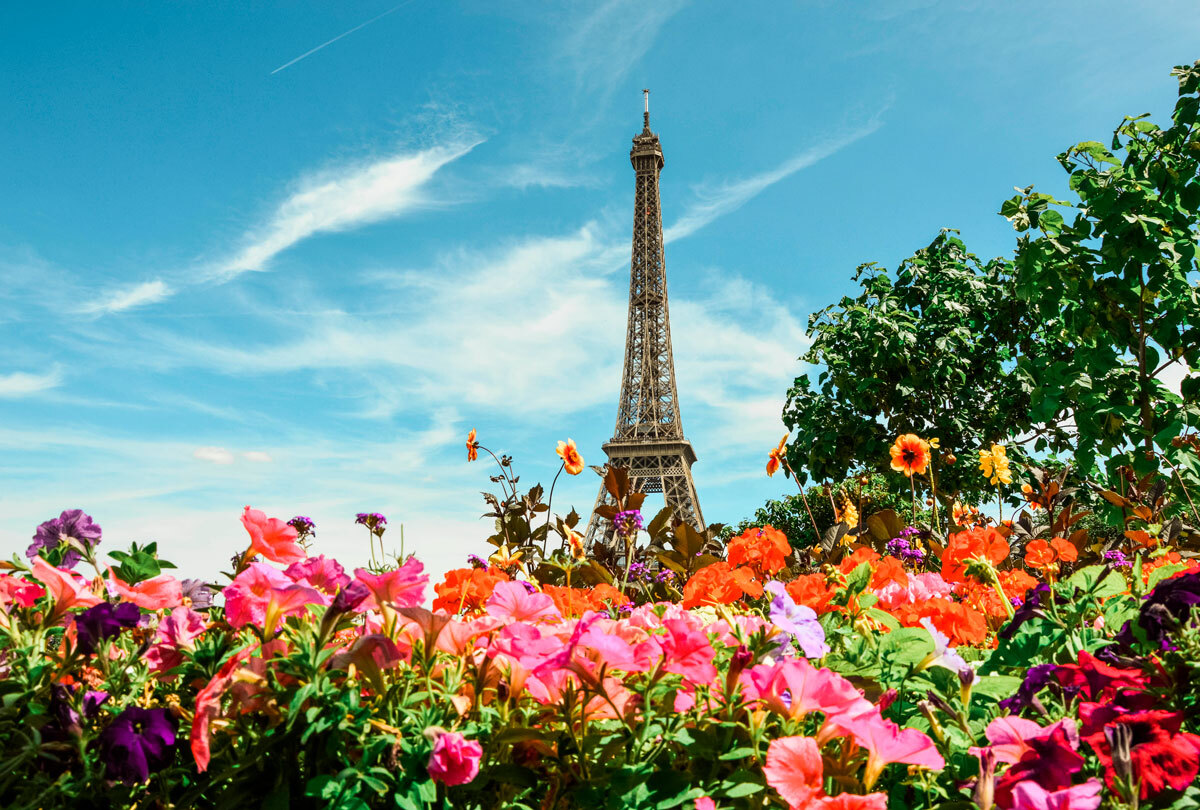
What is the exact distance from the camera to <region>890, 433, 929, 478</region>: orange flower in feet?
13.5

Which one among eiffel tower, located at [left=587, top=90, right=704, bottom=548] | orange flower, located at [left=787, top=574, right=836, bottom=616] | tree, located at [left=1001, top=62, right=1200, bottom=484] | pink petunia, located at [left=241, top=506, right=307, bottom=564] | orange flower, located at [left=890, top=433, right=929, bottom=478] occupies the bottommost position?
orange flower, located at [left=787, top=574, right=836, bottom=616]

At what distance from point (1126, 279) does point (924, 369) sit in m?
5.44

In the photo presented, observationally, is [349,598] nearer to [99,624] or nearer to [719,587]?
[99,624]

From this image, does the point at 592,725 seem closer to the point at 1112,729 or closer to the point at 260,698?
the point at 260,698

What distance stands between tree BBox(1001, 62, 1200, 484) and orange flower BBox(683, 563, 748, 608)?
3.63 meters

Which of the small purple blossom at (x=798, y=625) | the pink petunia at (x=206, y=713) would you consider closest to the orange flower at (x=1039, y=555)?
the small purple blossom at (x=798, y=625)

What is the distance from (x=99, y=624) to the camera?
3.92ft

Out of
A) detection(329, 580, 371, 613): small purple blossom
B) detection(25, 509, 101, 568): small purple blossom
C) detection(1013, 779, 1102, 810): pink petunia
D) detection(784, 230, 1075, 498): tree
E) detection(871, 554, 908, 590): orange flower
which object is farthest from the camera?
detection(784, 230, 1075, 498): tree

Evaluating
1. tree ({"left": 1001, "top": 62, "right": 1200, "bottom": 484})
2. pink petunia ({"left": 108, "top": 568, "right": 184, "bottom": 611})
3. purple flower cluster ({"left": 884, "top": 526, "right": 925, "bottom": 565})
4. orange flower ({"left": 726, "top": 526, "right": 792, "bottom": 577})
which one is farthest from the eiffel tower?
pink petunia ({"left": 108, "top": 568, "right": 184, "bottom": 611})

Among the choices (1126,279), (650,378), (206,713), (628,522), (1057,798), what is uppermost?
(650,378)

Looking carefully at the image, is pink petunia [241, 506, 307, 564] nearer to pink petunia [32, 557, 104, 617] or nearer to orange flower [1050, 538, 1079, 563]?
pink petunia [32, 557, 104, 617]

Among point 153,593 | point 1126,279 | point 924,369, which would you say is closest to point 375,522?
point 153,593

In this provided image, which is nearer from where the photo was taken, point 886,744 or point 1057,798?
point 1057,798

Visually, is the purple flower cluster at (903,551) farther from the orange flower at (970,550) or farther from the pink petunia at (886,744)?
the pink petunia at (886,744)
